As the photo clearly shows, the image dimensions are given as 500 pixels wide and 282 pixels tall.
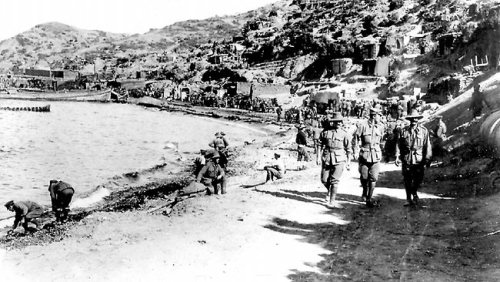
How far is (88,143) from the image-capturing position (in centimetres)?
4119

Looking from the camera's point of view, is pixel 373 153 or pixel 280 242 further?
pixel 373 153

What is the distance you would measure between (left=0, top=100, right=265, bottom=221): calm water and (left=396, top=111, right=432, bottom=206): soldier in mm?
14200

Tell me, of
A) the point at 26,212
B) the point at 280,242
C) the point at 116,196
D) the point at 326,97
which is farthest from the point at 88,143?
the point at 280,242

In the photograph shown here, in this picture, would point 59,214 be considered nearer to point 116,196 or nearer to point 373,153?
point 116,196

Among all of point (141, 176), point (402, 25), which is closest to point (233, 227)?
point (141, 176)

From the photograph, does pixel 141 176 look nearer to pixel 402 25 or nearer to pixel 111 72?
pixel 402 25

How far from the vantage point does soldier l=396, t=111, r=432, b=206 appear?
9.12m

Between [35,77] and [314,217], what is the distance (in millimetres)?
111681

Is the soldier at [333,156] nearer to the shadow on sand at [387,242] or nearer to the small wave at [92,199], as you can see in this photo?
the shadow on sand at [387,242]

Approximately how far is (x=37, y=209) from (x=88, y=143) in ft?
99.6

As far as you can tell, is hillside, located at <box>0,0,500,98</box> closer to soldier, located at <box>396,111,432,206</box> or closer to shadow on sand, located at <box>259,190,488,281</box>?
soldier, located at <box>396,111,432,206</box>

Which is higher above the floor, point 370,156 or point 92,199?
point 370,156

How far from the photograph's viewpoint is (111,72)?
396 feet

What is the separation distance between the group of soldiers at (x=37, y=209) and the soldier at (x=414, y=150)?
7946 mm
